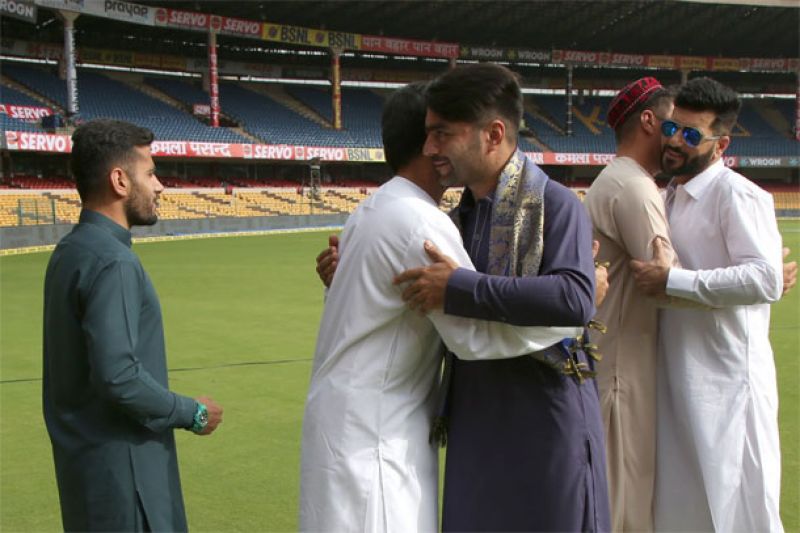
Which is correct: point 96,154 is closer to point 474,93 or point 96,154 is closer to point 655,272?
point 474,93

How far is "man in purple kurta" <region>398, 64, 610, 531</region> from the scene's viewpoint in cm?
182

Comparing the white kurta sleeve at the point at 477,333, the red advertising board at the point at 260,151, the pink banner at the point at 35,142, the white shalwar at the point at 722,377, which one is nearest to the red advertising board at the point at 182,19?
the red advertising board at the point at 260,151

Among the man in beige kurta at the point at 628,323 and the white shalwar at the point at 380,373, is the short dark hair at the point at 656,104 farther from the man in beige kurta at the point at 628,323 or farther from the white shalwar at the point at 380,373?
the white shalwar at the point at 380,373

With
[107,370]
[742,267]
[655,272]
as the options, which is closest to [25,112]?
[107,370]

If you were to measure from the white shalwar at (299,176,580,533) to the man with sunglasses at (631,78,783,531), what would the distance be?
Answer: 0.91 meters

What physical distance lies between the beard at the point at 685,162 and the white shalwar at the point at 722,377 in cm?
5

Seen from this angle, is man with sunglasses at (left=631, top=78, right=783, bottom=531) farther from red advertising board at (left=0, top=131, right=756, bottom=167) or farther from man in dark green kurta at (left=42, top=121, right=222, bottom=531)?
red advertising board at (left=0, top=131, right=756, bottom=167)

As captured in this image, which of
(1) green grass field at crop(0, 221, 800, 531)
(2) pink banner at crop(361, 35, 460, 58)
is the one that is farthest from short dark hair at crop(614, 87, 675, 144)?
(2) pink banner at crop(361, 35, 460, 58)

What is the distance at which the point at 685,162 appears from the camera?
104 inches

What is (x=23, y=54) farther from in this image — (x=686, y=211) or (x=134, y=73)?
(x=686, y=211)

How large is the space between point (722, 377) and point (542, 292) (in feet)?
3.97

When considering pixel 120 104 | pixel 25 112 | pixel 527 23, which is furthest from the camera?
pixel 527 23

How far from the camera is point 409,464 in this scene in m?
1.89

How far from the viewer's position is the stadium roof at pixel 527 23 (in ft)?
119
